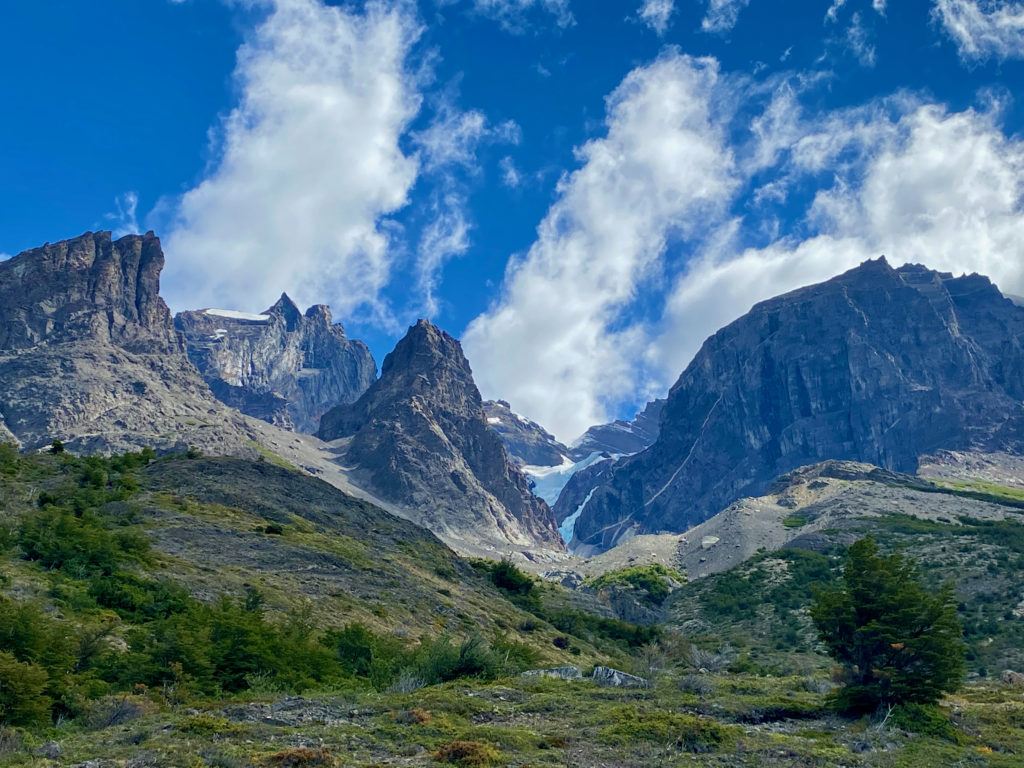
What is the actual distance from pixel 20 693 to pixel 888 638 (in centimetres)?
2994

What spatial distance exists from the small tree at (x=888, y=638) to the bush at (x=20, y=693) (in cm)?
2846

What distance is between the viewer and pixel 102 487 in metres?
69.5

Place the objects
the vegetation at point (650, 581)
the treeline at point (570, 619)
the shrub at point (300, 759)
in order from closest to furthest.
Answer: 1. the shrub at point (300, 759)
2. the treeline at point (570, 619)
3. the vegetation at point (650, 581)

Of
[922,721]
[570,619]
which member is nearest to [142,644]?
[922,721]

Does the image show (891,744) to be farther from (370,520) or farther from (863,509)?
(863,509)

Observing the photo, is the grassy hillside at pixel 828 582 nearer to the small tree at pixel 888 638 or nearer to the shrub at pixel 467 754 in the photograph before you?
the small tree at pixel 888 638

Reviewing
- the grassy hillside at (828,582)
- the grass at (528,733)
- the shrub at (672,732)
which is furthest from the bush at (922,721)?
the grassy hillside at (828,582)

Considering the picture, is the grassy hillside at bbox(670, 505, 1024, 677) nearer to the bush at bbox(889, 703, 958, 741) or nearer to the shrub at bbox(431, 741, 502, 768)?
the bush at bbox(889, 703, 958, 741)

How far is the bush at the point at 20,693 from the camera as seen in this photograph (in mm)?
22422

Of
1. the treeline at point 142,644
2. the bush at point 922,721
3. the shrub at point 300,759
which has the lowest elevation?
the bush at point 922,721

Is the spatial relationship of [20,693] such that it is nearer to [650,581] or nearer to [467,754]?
[467,754]

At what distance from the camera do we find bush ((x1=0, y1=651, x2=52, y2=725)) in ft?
73.6

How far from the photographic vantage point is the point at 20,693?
22609mm

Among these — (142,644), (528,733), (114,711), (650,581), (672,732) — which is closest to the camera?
(114,711)
